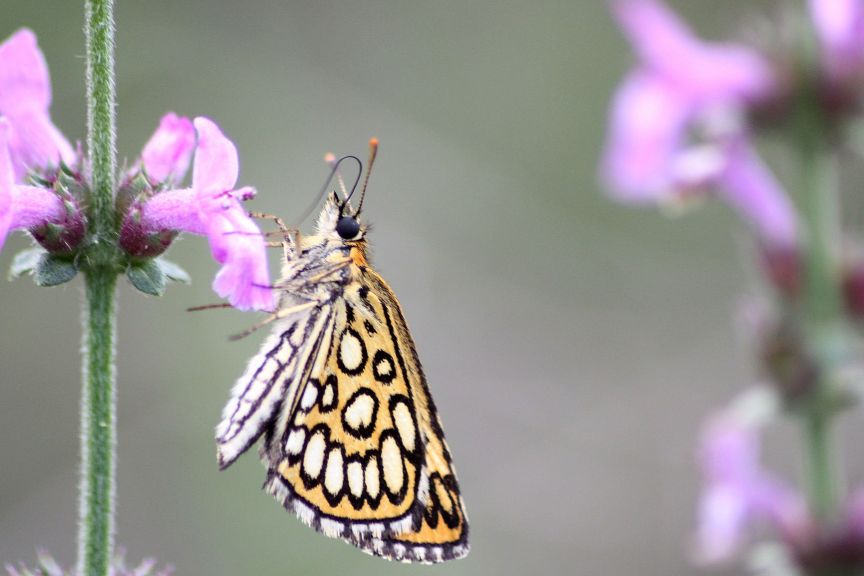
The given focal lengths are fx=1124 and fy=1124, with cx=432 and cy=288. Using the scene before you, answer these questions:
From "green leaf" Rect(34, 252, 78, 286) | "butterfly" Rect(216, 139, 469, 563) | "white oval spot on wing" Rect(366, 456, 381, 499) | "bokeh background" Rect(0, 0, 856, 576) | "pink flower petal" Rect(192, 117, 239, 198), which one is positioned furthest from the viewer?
"bokeh background" Rect(0, 0, 856, 576)

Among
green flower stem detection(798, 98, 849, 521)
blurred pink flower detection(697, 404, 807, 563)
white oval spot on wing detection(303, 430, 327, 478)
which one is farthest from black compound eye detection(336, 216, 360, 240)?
green flower stem detection(798, 98, 849, 521)

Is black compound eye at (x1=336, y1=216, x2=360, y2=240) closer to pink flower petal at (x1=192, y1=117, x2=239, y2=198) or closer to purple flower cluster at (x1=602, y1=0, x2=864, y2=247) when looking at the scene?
pink flower petal at (x1=192, y1=117, x2=239, y2=198)

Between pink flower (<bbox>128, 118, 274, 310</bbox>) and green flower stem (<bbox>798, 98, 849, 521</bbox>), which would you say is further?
green flower stem (<bbox>798, 98, 849, 521</bbox>)

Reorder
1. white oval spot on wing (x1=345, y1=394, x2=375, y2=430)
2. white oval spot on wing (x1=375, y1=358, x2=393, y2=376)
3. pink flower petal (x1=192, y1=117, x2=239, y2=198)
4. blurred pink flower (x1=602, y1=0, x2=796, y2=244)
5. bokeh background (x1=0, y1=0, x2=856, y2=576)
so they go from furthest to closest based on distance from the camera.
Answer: bokeh background (x1=0, y1=0, x2=856, y2=576) → blurred pink flower (x1=602, y1=0, x2=796, y2=244) → white oval spot on wing (x1=375, y1=358, x2=393, y2=376) → white oval spot on wing (x1=345, y1=394, x2=375, y2=430) → pink flower petal (x1=192, y1=117, x2=239, y2=198)

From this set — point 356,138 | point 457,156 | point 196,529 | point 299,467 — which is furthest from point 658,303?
point 299,467

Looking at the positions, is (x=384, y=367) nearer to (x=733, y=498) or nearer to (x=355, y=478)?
(x=355, y=478)

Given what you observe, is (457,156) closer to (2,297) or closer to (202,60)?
(202,60)

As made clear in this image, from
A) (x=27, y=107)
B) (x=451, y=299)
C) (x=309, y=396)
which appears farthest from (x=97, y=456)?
(x=451, y=299)
